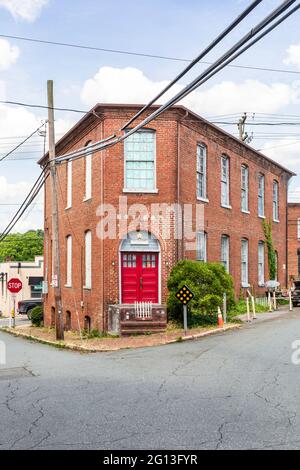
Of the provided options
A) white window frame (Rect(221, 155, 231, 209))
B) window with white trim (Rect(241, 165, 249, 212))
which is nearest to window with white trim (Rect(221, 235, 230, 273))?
white window frame (Rect(221, 155, 231, 209))

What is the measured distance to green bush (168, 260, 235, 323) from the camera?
727 inches

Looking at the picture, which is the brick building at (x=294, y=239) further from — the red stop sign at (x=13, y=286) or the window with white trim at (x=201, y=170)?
the red stop sign at (x=13, y=286)

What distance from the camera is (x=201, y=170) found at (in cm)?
2344

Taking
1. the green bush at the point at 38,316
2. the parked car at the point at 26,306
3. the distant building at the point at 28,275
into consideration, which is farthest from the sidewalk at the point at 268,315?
the distant building at the point at 28,275

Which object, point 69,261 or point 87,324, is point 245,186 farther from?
point 87,324

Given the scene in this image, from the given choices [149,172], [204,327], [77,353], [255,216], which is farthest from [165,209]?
[255,216]

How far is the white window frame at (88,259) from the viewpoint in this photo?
22.6m

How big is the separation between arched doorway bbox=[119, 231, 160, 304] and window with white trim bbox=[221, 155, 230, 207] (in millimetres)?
6447

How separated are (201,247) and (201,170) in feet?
11.2

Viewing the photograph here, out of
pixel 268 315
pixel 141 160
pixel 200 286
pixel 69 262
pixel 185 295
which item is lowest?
pixel 268 315

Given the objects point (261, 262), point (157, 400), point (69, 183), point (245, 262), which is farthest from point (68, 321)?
point (157, 400)

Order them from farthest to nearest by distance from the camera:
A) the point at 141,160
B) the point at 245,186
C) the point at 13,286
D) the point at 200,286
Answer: the point at 245,186
the point at 13,286
the point at 141,160
the point at 200,286
